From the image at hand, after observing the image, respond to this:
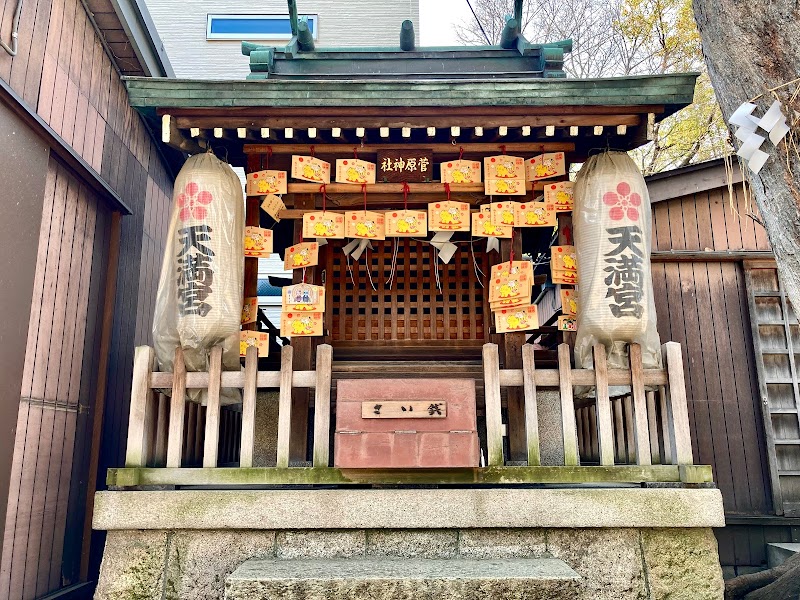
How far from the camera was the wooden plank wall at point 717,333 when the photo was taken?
8000mm

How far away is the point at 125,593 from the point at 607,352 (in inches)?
187

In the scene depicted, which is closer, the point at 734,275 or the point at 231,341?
the point at 231,341

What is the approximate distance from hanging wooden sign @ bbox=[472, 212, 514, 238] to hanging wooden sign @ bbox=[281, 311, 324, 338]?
6.45 ft

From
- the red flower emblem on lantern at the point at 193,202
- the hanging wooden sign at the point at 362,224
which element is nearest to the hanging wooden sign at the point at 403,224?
the hanging wooden sign at the point at 362,224

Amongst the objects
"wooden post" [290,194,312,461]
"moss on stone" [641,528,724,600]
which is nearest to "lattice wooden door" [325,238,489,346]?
"wooden post" [290,194,312,461]

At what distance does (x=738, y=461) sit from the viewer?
8.01 m

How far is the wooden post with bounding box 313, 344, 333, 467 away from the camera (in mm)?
5695

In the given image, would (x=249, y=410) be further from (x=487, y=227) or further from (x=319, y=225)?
(x=487, y=227)

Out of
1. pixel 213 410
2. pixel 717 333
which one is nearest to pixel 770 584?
pixel 717 333

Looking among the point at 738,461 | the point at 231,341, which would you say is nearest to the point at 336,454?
the point at 231,341

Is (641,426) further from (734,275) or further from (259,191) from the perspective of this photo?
(259,191)

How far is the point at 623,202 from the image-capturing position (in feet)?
20.9

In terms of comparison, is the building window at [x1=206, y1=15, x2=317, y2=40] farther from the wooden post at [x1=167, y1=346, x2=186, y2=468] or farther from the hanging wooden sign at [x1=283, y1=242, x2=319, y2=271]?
the wooden post at [x1=167, y1=346, x2=186, y2=468]

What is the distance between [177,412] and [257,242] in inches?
83.6
